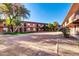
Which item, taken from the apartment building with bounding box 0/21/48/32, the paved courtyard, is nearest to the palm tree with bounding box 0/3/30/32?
the apartment building with bounding box 0/21/48/32

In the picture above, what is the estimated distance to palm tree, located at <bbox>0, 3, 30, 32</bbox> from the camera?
285 centimetres

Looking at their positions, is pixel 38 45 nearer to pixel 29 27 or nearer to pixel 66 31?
pixel 29 27

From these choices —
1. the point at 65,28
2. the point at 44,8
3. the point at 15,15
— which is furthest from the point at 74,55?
the point at 15,15

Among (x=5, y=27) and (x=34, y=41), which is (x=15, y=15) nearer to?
(x=5, y=27)

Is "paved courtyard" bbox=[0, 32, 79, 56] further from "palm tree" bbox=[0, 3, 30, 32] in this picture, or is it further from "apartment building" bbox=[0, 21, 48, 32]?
"palm tree" bbox=[0, 3, 30, 32]

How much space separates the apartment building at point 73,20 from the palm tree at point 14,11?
54cm

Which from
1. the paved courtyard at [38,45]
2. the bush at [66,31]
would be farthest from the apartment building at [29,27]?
the bush at [66,31]

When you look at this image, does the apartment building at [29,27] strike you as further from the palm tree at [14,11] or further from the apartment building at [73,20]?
the apartment building at [73,20]

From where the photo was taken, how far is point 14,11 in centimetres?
290

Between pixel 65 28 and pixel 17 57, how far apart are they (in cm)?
77

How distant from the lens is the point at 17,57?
9.17 feet

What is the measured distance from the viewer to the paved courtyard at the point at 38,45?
280cm

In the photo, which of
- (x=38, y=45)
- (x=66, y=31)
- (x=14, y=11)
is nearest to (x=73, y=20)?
(x=66, y=31)

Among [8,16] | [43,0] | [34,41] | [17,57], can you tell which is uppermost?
[43,0]
